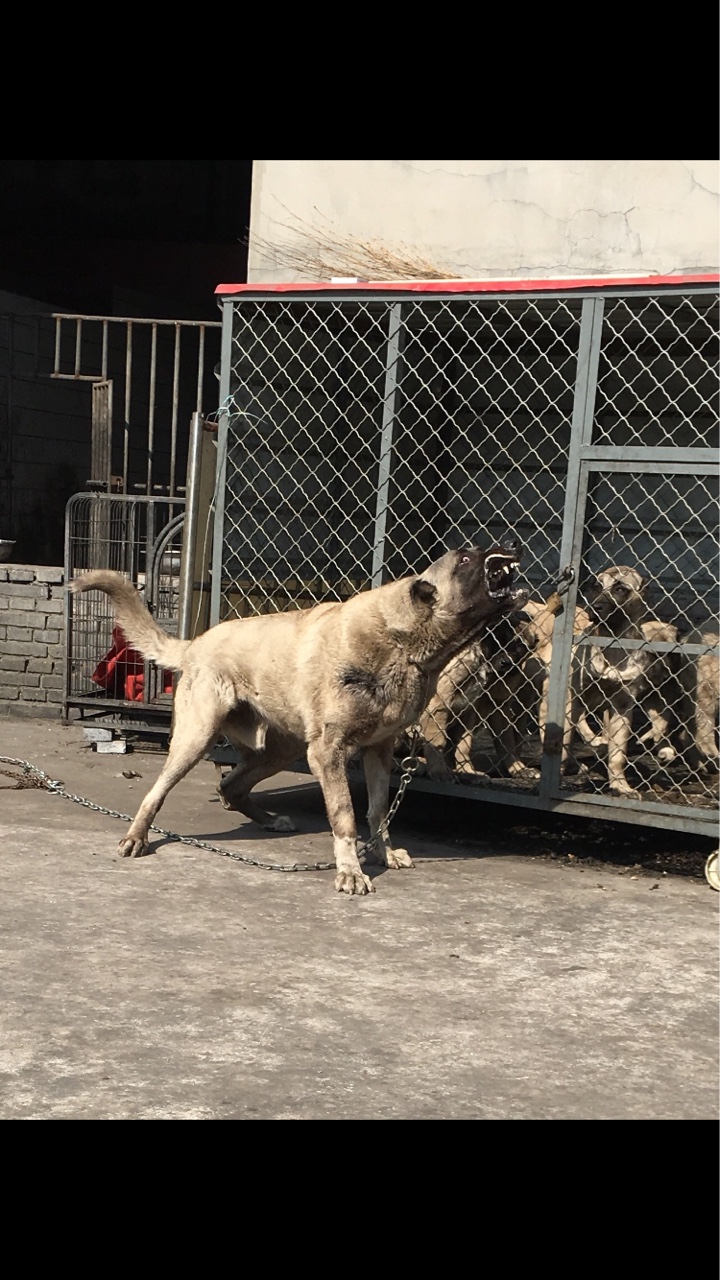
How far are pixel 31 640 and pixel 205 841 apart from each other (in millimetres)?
3784

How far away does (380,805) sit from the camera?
608cm

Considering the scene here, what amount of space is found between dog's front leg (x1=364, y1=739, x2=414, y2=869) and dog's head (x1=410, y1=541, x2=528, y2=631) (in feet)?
2.40

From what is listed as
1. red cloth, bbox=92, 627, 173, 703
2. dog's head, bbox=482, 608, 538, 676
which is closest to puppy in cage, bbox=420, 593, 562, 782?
dog's head, bbox=482, 608, 538, 676

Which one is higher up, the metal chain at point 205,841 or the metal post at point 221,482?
the metal post at point 221,482

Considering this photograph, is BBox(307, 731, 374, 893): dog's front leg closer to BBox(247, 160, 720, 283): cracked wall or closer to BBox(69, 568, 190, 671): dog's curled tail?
BBox(69, 568, 190, 671): dog's curled tail

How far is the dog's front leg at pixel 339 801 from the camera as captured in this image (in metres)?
5.59

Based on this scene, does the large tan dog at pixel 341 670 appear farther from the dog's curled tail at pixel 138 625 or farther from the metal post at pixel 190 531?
the metal post at pixel 190 531

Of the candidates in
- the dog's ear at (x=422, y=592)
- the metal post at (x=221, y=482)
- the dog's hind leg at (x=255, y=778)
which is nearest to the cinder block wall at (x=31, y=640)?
the metal post at (x=221, y=482)

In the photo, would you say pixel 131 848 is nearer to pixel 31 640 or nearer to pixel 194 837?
pixel 194 837

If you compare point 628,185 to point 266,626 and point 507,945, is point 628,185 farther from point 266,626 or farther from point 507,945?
point 507,945

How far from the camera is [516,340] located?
8539 millimetres

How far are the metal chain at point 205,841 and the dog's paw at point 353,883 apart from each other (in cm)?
31

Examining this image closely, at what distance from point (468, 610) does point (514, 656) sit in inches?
72.0

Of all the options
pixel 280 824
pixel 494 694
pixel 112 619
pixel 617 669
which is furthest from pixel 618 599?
pixel 112 619
